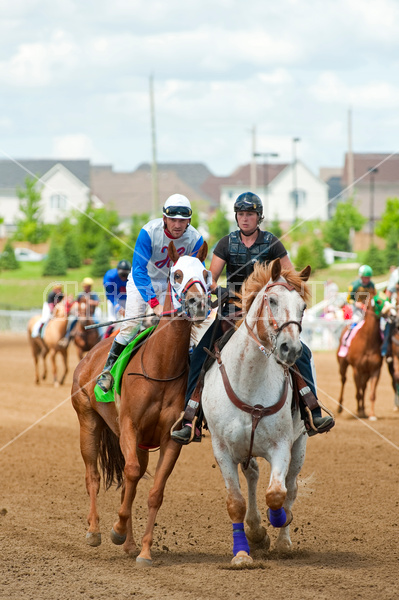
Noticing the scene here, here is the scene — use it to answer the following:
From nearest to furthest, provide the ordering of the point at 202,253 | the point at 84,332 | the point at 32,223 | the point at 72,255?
the point at 202,253 → the point at 84,332 → the point at 72,255 → the point at 32,223

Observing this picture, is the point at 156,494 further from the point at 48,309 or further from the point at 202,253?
the point at 48,309

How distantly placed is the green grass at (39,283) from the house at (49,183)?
26286mm

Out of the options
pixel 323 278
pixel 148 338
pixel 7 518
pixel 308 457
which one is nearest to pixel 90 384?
pixel 148 338

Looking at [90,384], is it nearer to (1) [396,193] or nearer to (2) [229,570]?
(2) [229,570]

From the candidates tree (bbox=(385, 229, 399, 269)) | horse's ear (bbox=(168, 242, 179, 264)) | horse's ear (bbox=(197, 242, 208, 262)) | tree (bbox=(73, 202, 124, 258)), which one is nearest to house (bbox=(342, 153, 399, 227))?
tree (bbox=(73, 202, 124, 258))

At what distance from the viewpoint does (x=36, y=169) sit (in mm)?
80438

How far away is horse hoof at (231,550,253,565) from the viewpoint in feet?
18.3

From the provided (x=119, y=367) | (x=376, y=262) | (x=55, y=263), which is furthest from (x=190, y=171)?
(x=119, y=367)

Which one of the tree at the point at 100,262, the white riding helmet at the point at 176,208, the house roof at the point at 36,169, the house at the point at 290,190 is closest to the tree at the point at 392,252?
the tree at the point at 100,262

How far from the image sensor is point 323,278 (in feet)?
129

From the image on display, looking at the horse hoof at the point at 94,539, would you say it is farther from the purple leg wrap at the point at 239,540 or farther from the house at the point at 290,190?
the house at the point at 290,190

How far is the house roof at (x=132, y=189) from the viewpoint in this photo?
3302 inches

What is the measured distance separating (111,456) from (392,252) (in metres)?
37.2

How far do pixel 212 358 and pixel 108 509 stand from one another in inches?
92.4
